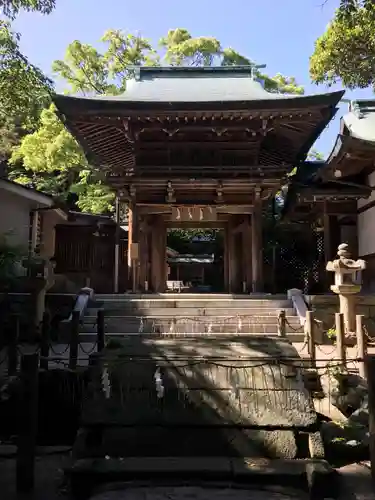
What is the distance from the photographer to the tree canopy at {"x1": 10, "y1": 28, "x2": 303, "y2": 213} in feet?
71.8

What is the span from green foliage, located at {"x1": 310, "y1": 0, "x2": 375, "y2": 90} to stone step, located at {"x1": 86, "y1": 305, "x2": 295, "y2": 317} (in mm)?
9027

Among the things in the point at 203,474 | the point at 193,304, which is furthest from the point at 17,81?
the point at 203,474

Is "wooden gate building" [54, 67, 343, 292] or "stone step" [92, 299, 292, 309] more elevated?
"wooden gate building" [54, 67, 343, 292]

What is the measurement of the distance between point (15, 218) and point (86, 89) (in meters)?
13.0

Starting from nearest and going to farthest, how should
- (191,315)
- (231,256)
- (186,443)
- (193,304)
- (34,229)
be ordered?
(186,443), (191,315), (193,304), (34,229), (231,256)

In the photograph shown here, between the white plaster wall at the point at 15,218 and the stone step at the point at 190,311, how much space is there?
4.78 metres

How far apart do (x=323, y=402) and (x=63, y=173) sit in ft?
67.0

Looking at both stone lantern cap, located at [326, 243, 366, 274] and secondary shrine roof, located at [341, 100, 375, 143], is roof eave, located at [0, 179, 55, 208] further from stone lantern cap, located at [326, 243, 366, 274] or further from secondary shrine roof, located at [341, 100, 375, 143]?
secondary shrine roof, located at [341, 100, 375, 143]

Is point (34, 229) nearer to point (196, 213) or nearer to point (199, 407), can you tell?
point (196, 213)

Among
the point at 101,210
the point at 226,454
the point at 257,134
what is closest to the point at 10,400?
the point at 226,454

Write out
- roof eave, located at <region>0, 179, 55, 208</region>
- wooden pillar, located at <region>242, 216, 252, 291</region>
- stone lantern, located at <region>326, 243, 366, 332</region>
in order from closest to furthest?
stone lantern, located at <region>326, 243, 366, 332</region>
roof eave, located at <region>0, 179, 55, 208</region>
wooden pillar, located at <region>242, 216, 252, 291</region>

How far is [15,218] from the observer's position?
1527cm

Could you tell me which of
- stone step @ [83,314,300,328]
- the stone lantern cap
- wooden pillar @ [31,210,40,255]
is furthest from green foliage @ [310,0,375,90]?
wooden pillar @ [31,210,40,255]

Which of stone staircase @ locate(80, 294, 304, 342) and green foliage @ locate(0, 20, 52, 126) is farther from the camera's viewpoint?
green foliage @ locate(0, 20, 52, 126)
